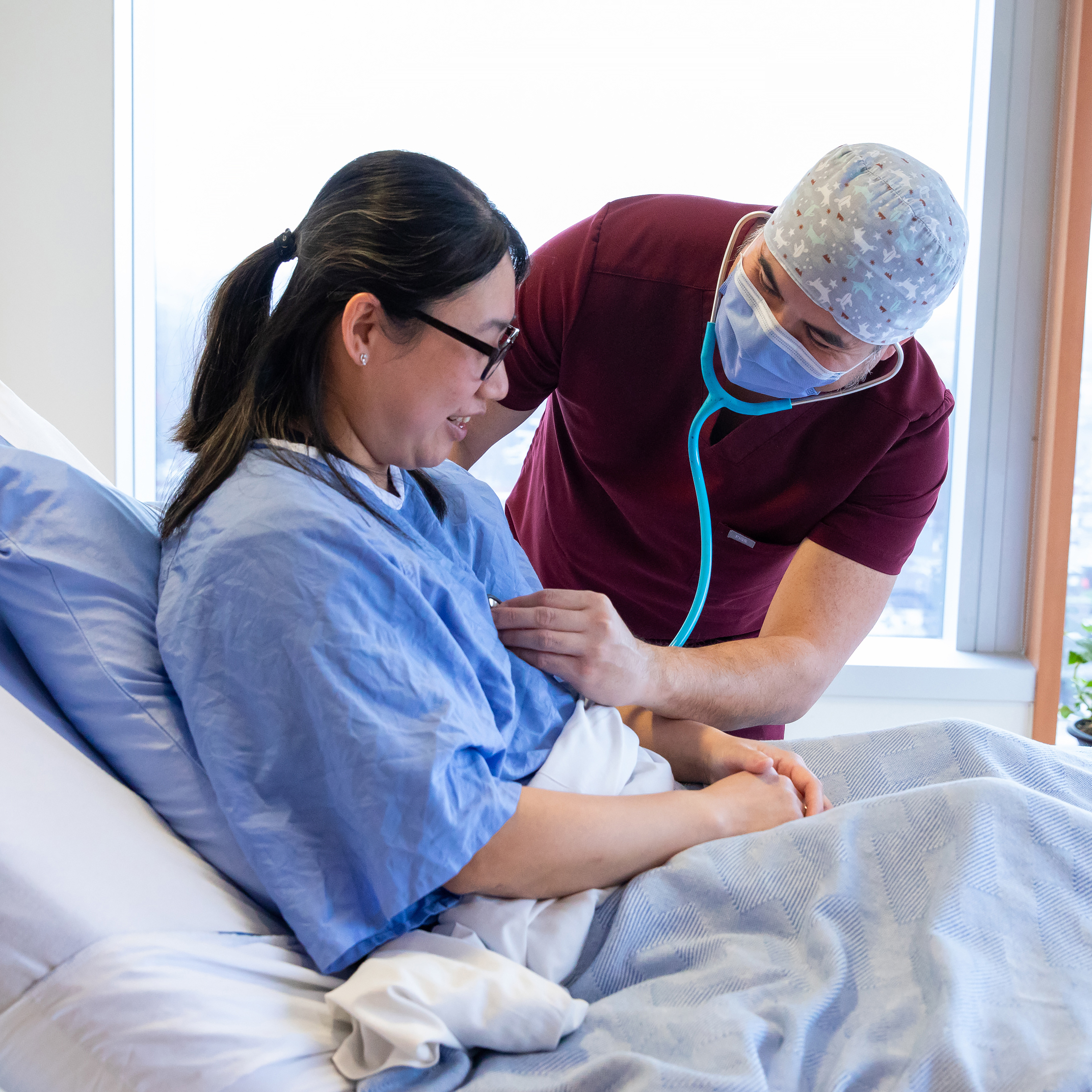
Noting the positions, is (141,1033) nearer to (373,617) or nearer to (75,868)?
(75,868)

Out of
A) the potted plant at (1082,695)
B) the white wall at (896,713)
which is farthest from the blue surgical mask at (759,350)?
the potted plant at (1082,695)

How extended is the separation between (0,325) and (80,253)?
0.30 metres

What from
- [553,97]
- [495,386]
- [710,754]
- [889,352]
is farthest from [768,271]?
[553,97]

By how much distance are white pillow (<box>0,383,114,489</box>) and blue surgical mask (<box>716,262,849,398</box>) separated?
0.83m

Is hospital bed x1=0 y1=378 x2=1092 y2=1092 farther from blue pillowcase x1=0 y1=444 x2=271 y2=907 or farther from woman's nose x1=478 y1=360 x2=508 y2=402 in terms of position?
woman's nose x1=478 y1=360 x2=508 y2=402

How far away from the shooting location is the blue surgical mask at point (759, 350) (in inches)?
48.2

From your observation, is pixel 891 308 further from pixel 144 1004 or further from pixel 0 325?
pixel 0 325

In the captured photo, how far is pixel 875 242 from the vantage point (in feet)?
3.72

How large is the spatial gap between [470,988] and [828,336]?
90 centimetres

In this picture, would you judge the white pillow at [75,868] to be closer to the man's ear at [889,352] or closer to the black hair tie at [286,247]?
the black hair tie at [286,247]

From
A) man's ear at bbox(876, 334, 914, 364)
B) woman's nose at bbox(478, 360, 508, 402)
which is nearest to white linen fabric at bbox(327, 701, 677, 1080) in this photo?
woman's nose at bbox(478, 360, 508, 402)

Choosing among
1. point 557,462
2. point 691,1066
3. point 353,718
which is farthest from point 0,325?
point 691,1066

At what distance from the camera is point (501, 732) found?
1052 mm

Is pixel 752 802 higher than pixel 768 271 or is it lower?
lower
